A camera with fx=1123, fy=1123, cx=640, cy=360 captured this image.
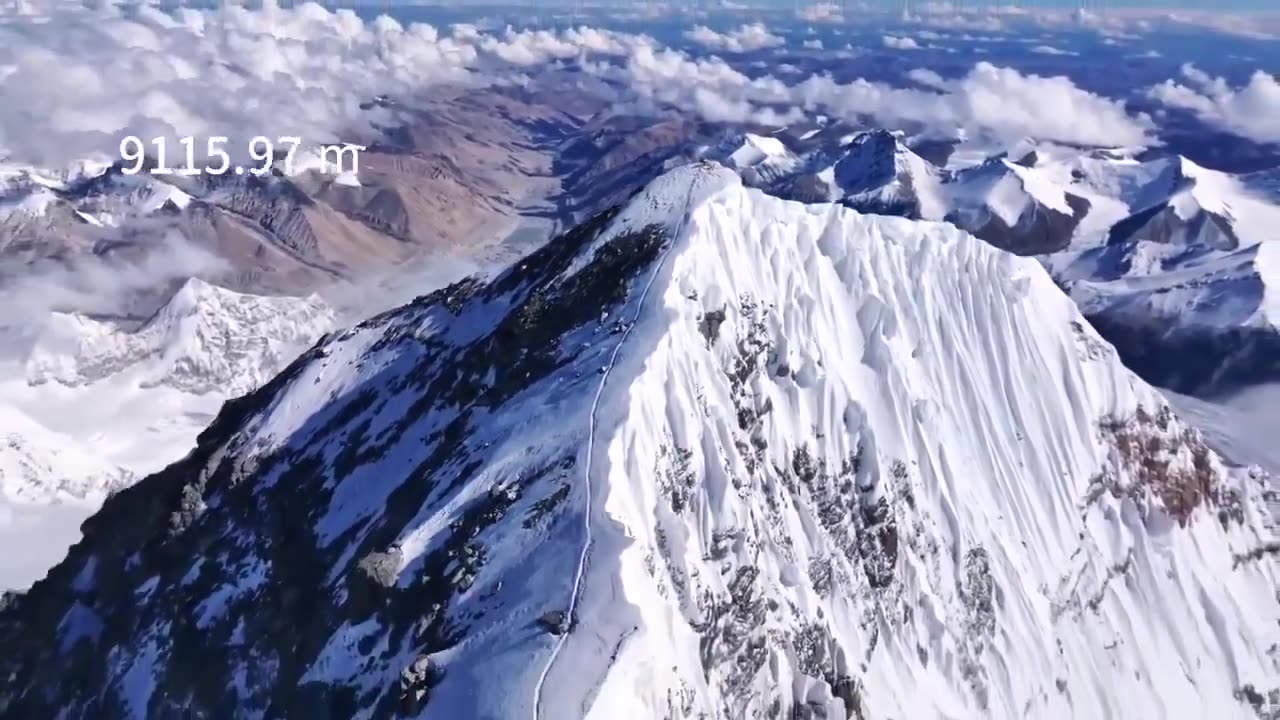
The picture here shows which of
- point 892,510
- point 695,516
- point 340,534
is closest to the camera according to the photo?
point 695,516

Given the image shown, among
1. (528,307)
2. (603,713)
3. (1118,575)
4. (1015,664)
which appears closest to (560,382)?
(528,307)

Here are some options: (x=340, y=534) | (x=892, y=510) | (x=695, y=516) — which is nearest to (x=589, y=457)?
(x=695, y=516)

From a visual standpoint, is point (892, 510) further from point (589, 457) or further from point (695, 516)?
point (589, 457)

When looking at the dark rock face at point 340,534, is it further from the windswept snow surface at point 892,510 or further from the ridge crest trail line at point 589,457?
the windswept snow surface at point 892,510

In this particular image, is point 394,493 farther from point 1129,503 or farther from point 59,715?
point 1129,503

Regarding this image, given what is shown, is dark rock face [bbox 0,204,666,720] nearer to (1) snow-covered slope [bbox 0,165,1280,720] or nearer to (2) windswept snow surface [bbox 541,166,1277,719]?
(1) snow-covered slope [bbox 0,165,1280,720]
